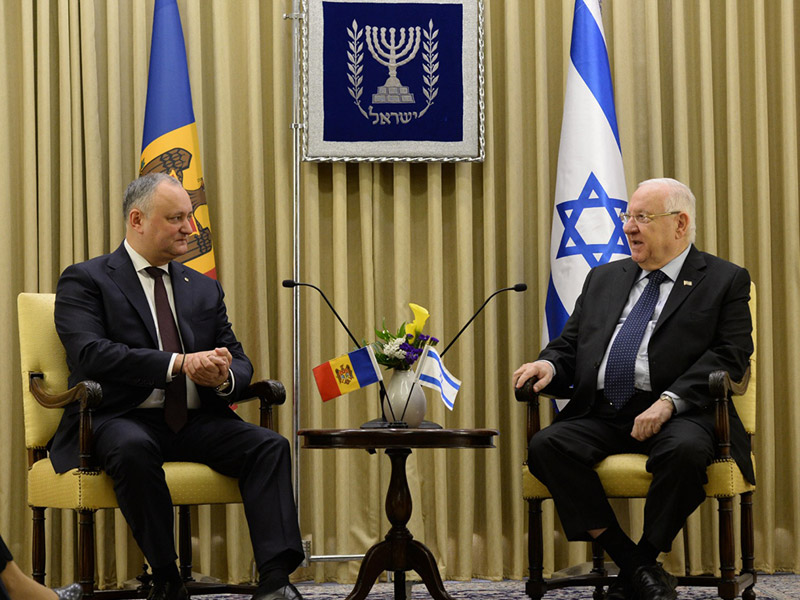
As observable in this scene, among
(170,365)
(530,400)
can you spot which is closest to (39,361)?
(170,365)

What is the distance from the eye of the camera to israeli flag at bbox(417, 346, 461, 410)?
3.27 meters

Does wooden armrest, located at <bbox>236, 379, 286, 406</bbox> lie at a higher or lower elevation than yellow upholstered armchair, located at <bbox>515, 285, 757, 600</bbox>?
higher

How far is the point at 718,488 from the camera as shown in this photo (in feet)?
10.2

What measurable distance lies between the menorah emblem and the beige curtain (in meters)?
0.32

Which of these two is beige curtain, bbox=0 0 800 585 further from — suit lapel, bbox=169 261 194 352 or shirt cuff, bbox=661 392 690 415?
shirt cuff, bbox=661 392 690 415

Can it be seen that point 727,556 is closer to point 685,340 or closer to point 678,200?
point 685,340

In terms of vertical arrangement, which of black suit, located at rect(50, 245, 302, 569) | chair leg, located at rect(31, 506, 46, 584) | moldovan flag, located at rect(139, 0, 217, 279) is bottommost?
chair leg, located at rect(31, 506, 46, 584)

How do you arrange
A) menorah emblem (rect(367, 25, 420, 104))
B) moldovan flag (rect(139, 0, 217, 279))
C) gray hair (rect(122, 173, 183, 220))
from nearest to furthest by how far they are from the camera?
gray hair (rect(122, 173, 183, 220)), moldovan flag (rect(139, 0, 217, 279)), menorah emblem (rect(367, 25, 420, 104))

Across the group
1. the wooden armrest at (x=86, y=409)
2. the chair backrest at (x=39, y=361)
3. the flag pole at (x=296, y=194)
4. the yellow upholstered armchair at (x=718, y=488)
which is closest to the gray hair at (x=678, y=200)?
the yellow upholstered armchair at (x=718, y=488)

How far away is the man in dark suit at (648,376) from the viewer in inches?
122

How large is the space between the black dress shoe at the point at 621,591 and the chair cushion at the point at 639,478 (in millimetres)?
276

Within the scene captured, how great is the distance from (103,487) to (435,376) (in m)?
1.12

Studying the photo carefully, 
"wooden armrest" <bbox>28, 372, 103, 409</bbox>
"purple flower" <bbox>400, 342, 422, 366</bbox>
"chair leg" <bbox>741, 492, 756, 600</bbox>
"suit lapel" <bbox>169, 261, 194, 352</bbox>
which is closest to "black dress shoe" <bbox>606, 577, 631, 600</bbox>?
"chair leg" <bbox>741, 492, 756, 600</bbox>

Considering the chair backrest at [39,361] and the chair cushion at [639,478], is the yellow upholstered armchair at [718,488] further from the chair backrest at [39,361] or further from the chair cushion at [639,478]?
the chair backrest at [39,361]
